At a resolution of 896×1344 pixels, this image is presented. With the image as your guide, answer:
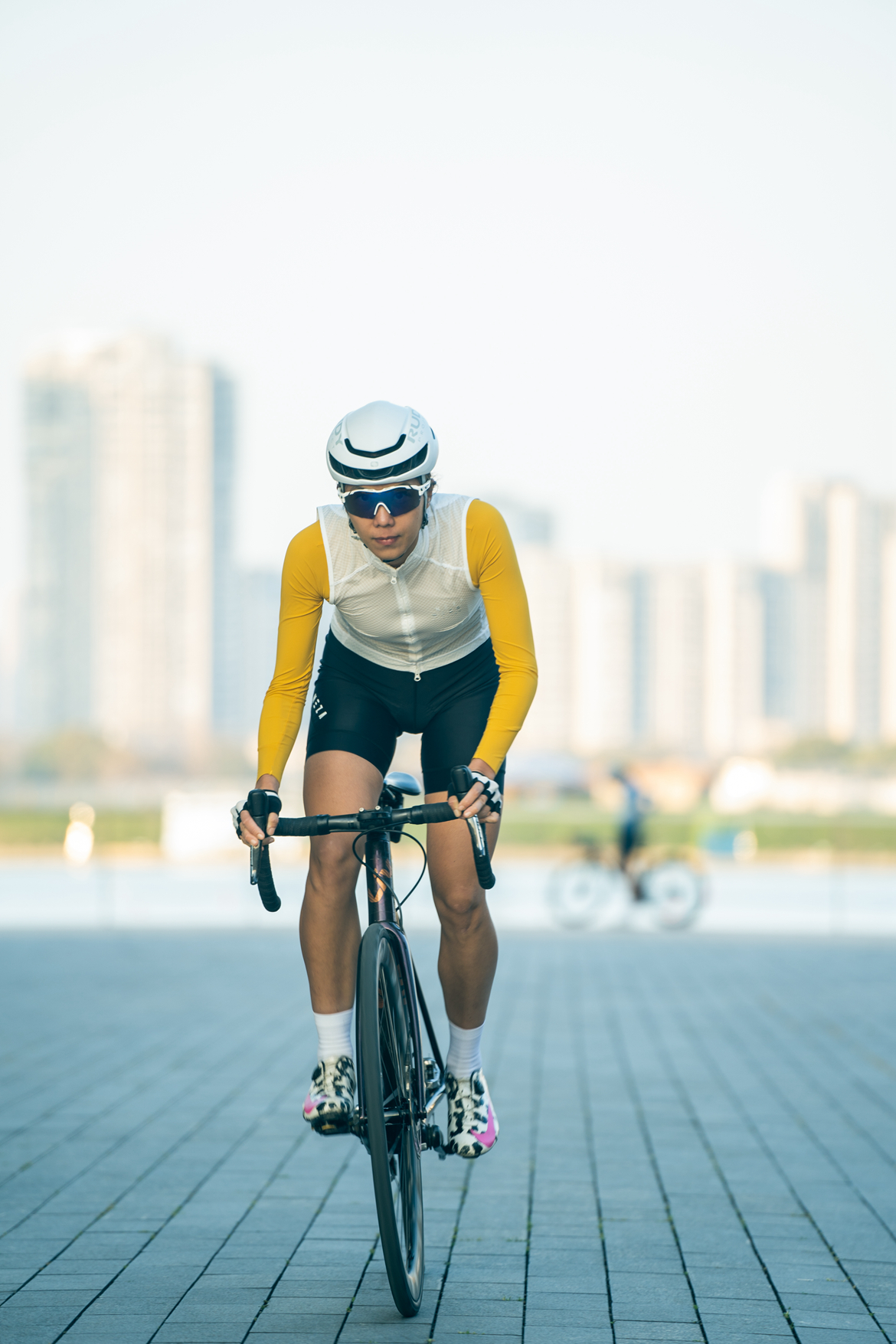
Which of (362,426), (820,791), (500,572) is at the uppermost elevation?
(362,426)

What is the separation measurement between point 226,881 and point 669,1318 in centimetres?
2200

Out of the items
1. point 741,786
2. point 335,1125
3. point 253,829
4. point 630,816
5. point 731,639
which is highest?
point 731,639

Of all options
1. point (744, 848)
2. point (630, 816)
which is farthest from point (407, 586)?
point (744, 848)

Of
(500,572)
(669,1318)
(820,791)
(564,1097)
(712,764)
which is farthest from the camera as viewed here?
(712,764)

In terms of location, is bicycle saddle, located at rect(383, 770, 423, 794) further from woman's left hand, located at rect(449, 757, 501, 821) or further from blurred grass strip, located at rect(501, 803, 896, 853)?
blurred grass strip, located at rect(501, 803, 896, 853)

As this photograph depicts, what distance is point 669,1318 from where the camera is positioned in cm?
336

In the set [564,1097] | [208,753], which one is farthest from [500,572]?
[208,753]

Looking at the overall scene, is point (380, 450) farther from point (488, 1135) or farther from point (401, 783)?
point (488, 1135)

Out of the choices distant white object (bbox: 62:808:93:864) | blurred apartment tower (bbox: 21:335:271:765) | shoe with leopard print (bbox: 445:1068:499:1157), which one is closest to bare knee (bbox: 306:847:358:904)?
shoe with leopard print (bbox: 445:1068:499:1157)

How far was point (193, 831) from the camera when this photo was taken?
32.6 meters

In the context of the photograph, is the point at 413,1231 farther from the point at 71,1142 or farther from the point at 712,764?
the point at 712,764

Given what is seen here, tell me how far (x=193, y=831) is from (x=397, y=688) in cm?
2942

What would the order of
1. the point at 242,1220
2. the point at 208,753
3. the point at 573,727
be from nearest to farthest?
the point at 242,1220 < the point at 208,753 < the point at 573,727

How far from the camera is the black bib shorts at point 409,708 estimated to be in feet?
12.7
